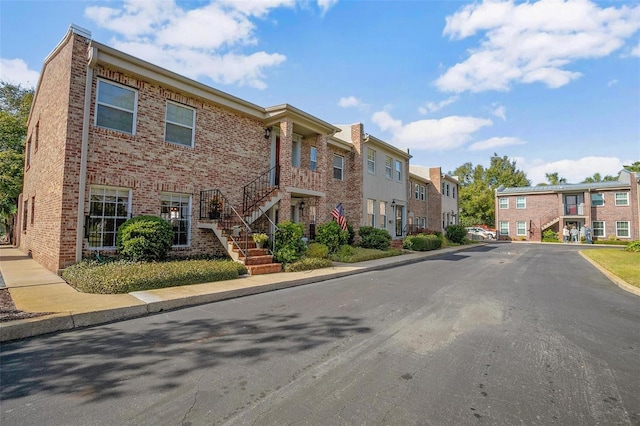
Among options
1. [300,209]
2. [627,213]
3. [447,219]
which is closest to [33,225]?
[300,209]

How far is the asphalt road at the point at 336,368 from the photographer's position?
2.73m

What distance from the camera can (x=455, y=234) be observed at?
28.2 metres

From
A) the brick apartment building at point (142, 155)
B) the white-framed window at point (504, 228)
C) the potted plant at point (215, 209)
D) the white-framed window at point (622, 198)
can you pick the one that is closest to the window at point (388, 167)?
the brick apartment building at point (142, 155)

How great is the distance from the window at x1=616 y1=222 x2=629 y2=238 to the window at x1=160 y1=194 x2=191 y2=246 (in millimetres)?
42897

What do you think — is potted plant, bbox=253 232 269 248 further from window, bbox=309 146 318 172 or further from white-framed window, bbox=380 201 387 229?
white-framed window, bbox=380 201 387 229

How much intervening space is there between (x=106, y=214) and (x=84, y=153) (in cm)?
176

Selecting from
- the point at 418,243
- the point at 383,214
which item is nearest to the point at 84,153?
the point at 383,214

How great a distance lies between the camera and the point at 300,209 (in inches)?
622

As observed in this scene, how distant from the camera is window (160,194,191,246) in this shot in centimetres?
1030

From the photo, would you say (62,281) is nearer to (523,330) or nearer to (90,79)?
(90,79)

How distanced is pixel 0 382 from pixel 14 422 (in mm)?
983

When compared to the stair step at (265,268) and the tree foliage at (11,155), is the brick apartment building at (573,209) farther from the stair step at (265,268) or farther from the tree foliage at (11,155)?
the tree foliage at (11,155)

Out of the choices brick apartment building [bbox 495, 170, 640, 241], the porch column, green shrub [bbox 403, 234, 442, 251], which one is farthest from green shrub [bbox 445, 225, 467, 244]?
the porch column

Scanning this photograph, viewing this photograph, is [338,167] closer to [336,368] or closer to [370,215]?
[370,215]
